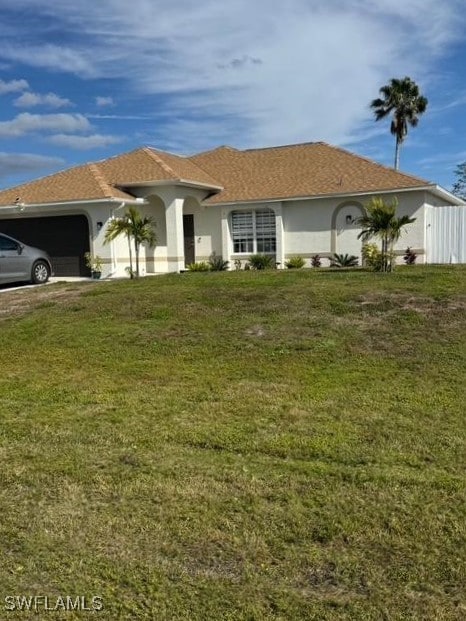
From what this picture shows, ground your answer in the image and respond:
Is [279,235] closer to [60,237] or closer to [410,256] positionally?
[410,256]

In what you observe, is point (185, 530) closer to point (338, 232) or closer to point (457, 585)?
point (457, 585)

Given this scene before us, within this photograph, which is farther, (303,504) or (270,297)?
(270,297)

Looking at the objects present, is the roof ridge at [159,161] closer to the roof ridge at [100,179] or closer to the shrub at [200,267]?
the roof ridge at [100,179]

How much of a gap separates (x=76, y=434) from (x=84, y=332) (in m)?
4.90

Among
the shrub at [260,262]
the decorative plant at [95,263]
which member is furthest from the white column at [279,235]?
the decorative plant at [95,263]

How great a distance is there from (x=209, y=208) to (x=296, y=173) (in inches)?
150

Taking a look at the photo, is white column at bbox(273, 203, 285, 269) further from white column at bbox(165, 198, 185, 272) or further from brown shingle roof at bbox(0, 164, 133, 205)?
brown shingle roof at bbox(0, 164, 133, 205)

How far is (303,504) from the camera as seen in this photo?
425cm

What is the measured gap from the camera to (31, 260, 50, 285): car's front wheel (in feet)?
60.6

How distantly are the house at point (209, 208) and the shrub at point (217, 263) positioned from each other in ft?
0.77

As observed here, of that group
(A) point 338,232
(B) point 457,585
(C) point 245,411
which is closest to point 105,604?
(B) point 457,585

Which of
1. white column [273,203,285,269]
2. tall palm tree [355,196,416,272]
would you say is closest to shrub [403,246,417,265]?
white column [273,203,285,269]

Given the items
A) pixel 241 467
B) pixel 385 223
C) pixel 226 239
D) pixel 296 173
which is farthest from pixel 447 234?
pixel 241 467

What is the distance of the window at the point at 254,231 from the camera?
76.3ft
